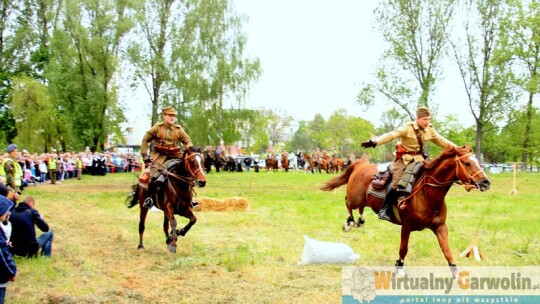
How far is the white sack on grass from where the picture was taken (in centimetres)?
948

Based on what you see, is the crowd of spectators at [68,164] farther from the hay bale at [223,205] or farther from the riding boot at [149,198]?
the riding boot at [149,198]

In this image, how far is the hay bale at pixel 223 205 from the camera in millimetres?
18609

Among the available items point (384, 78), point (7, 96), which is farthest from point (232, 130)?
point (7, 96)

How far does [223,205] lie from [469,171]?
11.5 m

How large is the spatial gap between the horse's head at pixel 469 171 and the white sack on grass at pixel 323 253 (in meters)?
2.33

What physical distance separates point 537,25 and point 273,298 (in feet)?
154

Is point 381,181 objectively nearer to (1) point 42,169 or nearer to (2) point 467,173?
(2) point 467,173

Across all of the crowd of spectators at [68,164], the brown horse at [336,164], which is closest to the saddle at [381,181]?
the crowd of spectators at [68,164]

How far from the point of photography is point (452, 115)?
8038 cm

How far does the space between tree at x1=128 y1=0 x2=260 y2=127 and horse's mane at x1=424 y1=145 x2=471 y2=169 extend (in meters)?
38.7

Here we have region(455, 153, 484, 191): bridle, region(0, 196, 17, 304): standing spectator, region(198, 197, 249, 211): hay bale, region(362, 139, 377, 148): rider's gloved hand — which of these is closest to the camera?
region(0, 196, 17, 304): standing spectator

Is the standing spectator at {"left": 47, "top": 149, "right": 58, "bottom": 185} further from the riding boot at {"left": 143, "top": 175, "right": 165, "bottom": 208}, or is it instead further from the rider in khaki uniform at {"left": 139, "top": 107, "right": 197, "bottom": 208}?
the riding boot at {"left": 143, "top": 175, "right": 165, "bottom": 208}

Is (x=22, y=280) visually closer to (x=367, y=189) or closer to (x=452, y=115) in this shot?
(x=367, y=189)

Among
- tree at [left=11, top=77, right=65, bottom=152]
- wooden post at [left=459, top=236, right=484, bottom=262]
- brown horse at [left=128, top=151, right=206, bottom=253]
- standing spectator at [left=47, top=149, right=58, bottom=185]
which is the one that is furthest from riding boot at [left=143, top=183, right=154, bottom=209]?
tree at [left=11, top=77, right=65, bottom=152]
